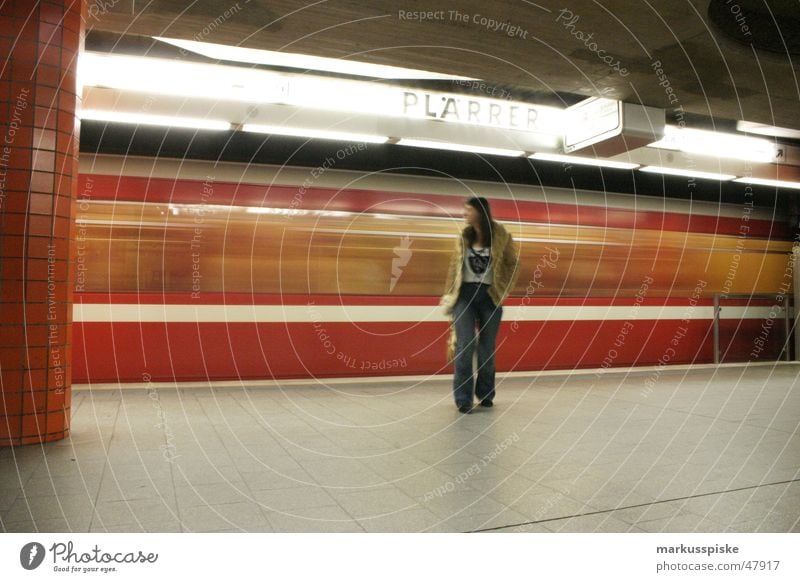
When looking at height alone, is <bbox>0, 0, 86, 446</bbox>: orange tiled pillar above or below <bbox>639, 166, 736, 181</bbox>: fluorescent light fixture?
below

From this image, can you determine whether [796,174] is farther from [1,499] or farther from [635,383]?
[1,499]

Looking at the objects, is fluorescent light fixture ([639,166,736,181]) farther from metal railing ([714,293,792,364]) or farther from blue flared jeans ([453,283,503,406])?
blue flared jeans ([453,283,503,406])

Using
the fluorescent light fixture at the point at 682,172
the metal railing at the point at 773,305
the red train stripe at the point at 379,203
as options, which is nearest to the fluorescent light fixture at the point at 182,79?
the red train stripe at the point at 379,203

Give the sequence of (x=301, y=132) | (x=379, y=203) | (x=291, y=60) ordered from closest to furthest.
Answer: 1. (x=291, y=60)
2. (x=301, y=132)
3. (x=379, y=203)

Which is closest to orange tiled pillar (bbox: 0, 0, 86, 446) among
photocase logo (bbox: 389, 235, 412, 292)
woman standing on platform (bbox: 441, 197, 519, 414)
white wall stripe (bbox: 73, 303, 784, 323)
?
white wall stripe (bbox: 73, 303, 784, 323)

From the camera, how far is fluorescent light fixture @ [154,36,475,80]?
520 centimetres

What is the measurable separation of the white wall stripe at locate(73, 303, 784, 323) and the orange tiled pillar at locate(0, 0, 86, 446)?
2098 mm

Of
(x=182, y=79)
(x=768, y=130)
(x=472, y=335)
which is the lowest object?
(x=472, y=335)

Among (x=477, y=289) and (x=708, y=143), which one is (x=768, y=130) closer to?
(x=708, y=143)

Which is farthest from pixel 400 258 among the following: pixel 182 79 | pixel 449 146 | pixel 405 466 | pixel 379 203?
pixel 405 466
